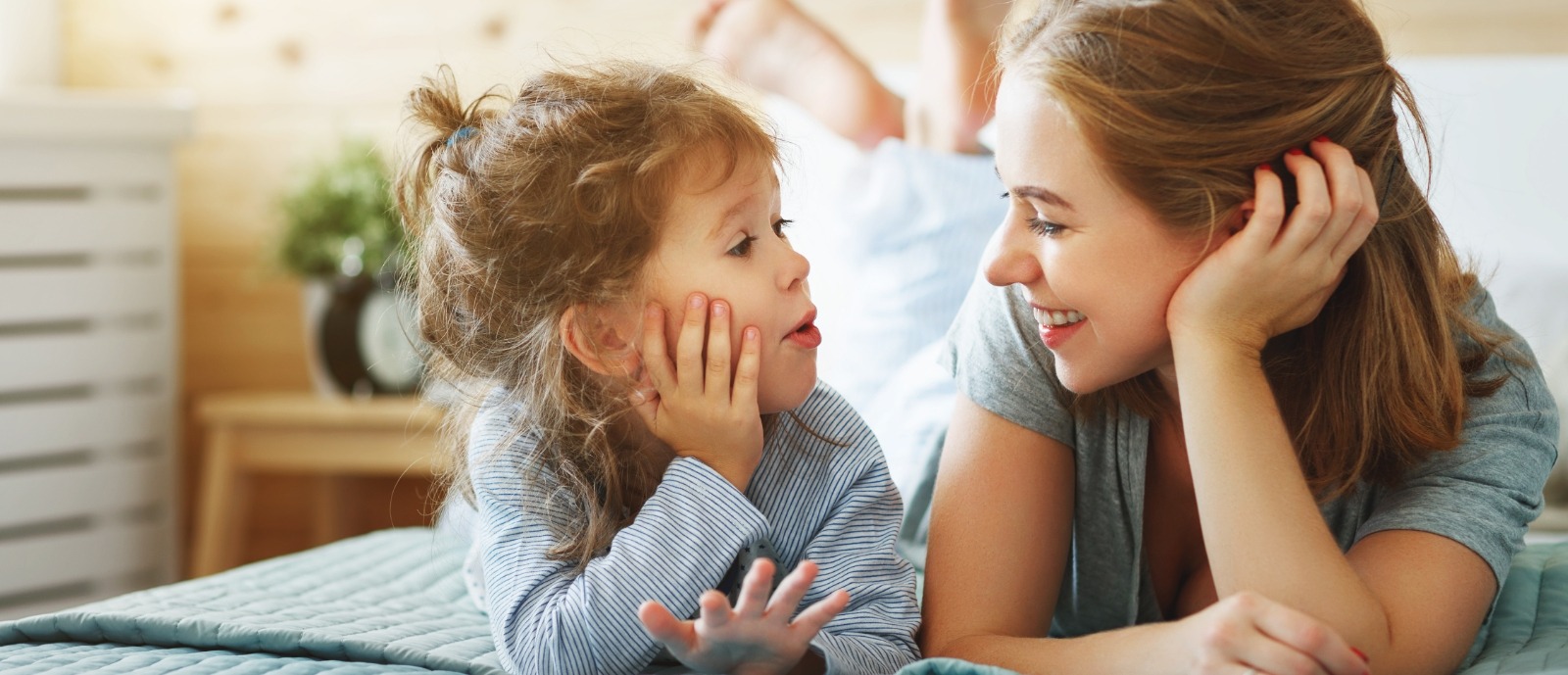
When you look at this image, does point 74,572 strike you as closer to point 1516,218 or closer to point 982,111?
point 982,111

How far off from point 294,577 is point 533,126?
0.51 meters

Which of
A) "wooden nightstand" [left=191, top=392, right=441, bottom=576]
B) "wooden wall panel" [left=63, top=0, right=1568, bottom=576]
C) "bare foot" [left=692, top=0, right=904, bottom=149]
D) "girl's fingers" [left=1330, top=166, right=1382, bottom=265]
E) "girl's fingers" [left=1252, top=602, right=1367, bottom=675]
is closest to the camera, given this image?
"girl's fingers" [left=1252, top=602, right=1367, bottom=675]

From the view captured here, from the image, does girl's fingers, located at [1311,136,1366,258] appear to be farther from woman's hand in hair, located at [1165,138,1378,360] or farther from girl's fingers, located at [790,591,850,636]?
girl's fingers, located at [790,591,850,636]

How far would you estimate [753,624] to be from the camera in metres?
0.81

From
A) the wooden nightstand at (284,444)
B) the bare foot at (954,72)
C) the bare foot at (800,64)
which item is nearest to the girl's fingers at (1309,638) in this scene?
the bare foot at (954,72)

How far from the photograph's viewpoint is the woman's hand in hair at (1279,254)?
2.85 ft

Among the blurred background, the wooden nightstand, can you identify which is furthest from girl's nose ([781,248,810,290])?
the wooden nightstand

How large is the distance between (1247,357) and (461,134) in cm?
58

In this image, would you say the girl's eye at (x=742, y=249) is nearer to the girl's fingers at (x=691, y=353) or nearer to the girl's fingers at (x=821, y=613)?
the girl's fingers at (x=691, y=353)

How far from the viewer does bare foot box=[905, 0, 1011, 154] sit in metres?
1.78

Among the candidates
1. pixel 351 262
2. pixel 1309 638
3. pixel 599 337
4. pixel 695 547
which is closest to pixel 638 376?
pixel 599 337

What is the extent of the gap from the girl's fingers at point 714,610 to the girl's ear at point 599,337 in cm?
24

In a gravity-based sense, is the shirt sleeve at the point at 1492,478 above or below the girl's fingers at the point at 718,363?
below

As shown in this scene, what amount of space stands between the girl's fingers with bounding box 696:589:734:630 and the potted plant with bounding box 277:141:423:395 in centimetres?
178
